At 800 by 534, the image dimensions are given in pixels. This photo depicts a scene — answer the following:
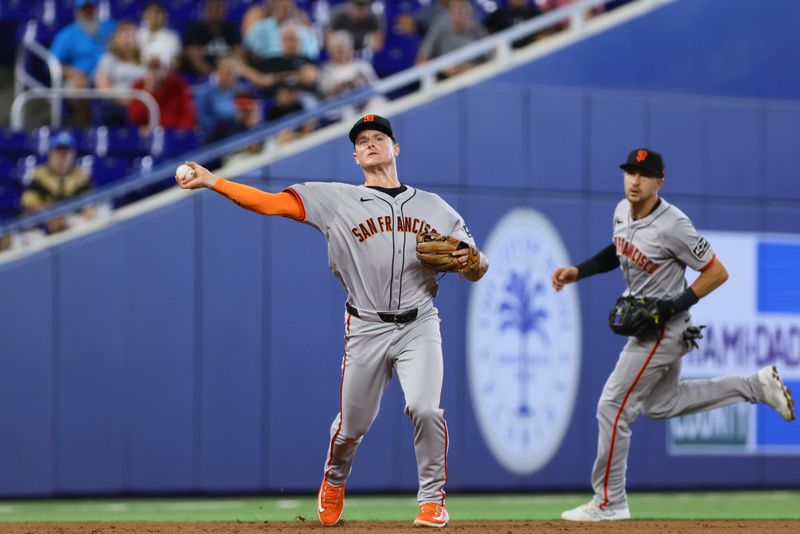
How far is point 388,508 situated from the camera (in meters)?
9.03

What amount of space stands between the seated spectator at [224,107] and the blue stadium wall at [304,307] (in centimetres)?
56

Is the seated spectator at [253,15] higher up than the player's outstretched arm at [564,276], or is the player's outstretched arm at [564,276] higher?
the seated spectator at [253,15]

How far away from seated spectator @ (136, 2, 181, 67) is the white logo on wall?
129 inches

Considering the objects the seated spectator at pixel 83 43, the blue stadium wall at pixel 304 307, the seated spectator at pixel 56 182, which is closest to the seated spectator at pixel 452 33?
the blue stadium wall at pixel 304 307

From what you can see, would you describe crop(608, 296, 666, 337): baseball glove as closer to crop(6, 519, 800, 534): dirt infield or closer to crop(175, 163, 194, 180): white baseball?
crop(6, 519, 800, 534): dirt infield

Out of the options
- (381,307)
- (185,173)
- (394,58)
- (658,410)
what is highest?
(394,58)

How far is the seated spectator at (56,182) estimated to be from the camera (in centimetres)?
961

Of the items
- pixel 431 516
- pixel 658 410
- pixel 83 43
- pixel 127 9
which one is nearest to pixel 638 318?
pixel 658 410

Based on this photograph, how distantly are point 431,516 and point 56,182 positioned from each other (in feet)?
16.0

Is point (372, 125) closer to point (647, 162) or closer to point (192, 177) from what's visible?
point (192, 177)

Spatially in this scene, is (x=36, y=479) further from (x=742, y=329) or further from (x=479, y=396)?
(x=742, y=329)

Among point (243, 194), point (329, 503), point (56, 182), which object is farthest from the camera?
point (56, 182)

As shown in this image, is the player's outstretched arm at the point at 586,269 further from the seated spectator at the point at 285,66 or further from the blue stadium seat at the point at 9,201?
the blue stadium seat at the point at 9,201

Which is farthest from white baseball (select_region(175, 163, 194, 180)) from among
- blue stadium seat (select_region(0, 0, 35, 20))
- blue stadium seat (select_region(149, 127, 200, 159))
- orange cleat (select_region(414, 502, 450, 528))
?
blue stadium seat (select_region(0, 0, 35, 20))
